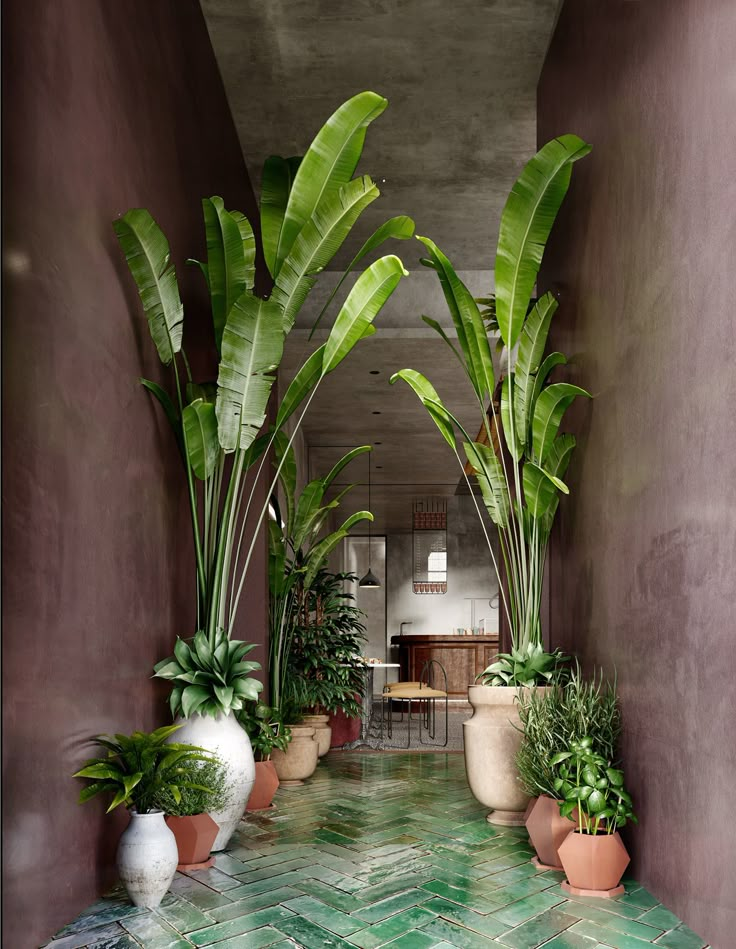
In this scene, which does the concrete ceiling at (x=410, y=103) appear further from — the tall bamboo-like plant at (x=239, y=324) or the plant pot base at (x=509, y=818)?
the plant pot base at (x=509, y=818)

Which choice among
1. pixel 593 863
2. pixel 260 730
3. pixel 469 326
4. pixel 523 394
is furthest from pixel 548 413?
pixel 260 730

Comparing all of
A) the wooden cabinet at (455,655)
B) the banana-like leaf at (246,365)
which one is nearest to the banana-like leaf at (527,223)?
the banana-like leaf at (246,365)

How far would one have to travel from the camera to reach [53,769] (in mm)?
2299

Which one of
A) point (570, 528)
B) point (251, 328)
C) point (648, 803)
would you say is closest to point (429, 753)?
point (570, 528)

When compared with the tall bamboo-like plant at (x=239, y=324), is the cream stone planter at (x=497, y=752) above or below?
below

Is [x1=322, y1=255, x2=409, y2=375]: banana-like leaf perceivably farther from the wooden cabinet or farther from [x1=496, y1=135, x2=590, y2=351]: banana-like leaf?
the wooden cabinet

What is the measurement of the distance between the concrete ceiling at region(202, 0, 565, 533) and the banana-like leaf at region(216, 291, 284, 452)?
2120mm

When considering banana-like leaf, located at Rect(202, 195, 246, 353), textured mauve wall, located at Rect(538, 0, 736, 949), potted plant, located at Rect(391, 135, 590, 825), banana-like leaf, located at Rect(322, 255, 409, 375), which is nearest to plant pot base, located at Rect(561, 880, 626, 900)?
textured mauve wall, located at Rect(538, 0, 736, 949)

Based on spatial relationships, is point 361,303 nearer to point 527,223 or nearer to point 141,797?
point 527,223

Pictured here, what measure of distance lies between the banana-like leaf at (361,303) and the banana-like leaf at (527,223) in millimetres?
524

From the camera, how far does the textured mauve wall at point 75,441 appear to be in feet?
7.01

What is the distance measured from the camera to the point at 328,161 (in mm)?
3254

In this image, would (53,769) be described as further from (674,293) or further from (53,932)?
(674,293)

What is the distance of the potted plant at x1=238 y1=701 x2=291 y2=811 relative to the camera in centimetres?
412
